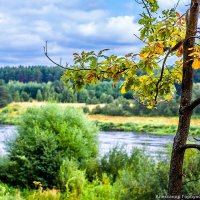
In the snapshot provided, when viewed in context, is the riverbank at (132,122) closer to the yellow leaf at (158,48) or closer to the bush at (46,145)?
the bush at (46,145)

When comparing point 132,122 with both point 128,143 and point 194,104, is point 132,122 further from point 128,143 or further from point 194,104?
point 194,104

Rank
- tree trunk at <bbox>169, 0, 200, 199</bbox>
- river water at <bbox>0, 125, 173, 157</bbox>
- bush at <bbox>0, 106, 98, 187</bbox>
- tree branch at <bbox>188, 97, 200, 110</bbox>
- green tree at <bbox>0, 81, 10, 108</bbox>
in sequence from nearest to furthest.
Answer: tree branch at <bbox>188, 97, 200, 110</bbox> → tree trunk at <bbox>169, 0, 200, 199</bbox> → bush at <bbox>0, 106, 98, 187</bbox> → river water at <bbox>0, 125, 173, 157</bbox> → green tree at <bbox>0, 81, 10, 108</bbox>

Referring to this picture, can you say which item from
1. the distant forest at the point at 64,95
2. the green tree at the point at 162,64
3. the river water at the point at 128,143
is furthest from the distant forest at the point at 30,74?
the green tree at the point at 162,64

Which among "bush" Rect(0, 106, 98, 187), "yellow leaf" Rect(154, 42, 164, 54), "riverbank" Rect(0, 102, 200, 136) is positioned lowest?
"riverbank" Rect(0, 102, 200, 136)

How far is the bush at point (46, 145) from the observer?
13625 millimetres

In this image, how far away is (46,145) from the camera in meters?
13.9

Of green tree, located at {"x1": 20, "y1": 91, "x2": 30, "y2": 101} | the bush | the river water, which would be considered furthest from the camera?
green tree, located at {"x1": 20, "y1": 91, "x2": 30, "y2": 101}

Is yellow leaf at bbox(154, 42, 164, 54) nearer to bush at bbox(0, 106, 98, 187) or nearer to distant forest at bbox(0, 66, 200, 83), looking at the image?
bush at bbox(0, 106, 98, 187)

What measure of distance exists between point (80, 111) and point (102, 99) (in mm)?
36779

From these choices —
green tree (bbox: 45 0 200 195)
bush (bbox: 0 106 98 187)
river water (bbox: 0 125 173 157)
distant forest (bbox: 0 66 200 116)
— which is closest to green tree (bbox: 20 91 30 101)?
distant forest (bbox: 0 66 200 116)

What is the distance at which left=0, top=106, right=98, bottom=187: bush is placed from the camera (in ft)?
44.7

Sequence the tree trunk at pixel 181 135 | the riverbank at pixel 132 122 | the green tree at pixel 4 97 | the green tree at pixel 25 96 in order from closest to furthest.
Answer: the tree trunk at pixel 181 135 < the riverbank at pixel 132 122 < the green tree at pixel 4 97 < the green tree at pixel 25 96

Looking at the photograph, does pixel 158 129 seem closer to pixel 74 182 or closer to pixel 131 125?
pixel 131 125

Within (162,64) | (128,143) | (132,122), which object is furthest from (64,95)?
(162,64)
